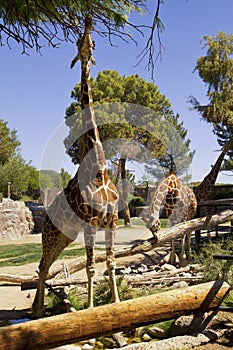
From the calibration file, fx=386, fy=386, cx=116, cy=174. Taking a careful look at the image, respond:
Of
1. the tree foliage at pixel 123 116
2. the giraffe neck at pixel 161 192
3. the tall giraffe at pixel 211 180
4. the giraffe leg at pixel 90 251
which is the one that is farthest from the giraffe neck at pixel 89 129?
the tree foliage at pixel 123 116

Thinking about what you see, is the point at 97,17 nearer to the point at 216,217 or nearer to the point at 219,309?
the point at 219,309

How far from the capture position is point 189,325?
420 cm

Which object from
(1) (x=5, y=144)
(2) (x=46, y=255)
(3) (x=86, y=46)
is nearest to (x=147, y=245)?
(2) (x=46, y=255)

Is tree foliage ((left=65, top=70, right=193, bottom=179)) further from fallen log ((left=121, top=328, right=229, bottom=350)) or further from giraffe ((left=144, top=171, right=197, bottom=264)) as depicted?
fallen log ((left=121, top=328, right=229, bottom=350))

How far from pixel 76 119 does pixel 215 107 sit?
637cm

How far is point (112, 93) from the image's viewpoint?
749 inches

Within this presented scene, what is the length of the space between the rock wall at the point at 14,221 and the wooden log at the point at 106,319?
1189 centimetres

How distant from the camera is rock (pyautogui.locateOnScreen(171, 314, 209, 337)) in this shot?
13.8 feet

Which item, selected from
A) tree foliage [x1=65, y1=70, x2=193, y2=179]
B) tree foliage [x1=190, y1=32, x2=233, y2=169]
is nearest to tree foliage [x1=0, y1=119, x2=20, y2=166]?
tree foliage [x1=65, y1=70, x2=193, y2=179]

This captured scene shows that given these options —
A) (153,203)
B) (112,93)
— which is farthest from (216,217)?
(112,93)

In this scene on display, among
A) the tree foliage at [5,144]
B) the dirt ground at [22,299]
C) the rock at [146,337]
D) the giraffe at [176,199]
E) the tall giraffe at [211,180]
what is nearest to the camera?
the dirt ground at [22,299]

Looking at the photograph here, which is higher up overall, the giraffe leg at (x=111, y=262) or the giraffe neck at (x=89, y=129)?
the giraffe neck at (x=89, y=129)

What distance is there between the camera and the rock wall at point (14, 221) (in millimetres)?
15023

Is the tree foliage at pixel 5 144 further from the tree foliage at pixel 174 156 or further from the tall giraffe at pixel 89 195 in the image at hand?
the tall giraffe at pixel 89 195
